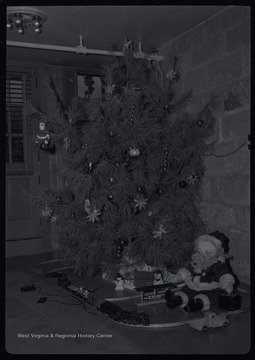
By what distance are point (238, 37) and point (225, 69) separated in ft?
0.82

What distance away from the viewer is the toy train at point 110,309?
2354 mm

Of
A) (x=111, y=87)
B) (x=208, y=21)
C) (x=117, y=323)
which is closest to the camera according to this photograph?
(x=117, y=323)

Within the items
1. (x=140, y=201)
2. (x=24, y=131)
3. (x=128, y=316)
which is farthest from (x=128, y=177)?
(x=24, y=131)

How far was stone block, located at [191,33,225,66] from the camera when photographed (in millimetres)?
3395

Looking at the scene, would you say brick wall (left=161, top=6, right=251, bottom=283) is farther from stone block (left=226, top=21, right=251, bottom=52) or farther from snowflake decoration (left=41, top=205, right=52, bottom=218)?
snowflake decoration (left=41, top=205, right=52, bottom=218)

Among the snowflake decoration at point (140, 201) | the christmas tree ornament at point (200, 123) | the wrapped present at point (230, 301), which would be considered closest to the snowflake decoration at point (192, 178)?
the christmas tree ornament at point (200, 123)

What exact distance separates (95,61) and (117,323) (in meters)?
2.86

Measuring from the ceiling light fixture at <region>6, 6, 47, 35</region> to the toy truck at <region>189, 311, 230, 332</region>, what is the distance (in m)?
2.15

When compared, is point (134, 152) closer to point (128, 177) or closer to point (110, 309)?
point (128, 177)

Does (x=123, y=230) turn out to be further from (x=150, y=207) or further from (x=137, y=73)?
(x=137, y=73)

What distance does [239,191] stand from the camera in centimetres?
324

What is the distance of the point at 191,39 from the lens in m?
3.73

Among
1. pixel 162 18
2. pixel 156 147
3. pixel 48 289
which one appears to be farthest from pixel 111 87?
pixel 48 289

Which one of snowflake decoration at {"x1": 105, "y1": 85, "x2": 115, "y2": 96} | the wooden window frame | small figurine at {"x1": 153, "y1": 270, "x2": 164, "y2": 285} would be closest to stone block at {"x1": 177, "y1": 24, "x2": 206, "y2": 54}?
snowflake decoration at {"x1": 105, "y1": 85, "x2": 115, "y2": 96}
